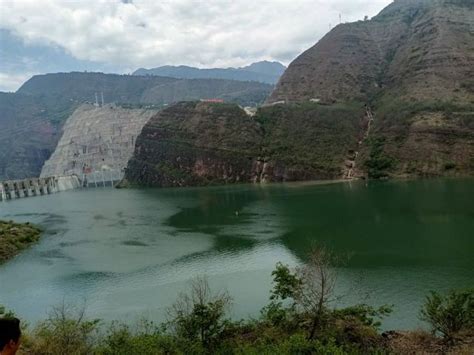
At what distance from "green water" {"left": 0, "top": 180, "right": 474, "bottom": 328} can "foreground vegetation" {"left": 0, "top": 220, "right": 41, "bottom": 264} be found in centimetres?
159

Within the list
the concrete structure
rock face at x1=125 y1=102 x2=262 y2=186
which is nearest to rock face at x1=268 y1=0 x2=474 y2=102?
rock face at x1=125 y1=102 x2=262 y2=186

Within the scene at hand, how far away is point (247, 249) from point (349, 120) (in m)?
88.0

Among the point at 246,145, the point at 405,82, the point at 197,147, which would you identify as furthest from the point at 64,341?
the point at 405,82

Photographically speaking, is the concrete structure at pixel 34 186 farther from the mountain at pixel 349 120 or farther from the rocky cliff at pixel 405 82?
the rocky cliff at pixel 405 82

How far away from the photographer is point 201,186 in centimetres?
13275

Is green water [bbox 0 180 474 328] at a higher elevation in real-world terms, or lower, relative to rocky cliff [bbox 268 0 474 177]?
lower

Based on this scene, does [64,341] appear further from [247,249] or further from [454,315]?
[247,249]

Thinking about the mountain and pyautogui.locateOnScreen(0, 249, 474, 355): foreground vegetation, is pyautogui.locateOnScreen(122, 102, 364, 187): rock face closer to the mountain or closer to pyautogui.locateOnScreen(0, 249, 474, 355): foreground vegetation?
the mountain

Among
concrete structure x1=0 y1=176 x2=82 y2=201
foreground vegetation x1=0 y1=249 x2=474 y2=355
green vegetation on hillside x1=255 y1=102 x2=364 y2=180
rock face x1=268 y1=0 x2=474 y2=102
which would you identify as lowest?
concrete structure x1=0 y1=176 x2=82 y2=201

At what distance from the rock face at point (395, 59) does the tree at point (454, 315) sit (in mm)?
104139

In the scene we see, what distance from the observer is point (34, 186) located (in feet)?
543

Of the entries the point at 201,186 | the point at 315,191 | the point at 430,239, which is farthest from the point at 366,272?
the point at 201,186

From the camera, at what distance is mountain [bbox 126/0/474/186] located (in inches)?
4405

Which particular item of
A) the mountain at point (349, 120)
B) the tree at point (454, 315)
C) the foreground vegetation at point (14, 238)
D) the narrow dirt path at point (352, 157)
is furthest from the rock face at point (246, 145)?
the tree at point (454, 315)
